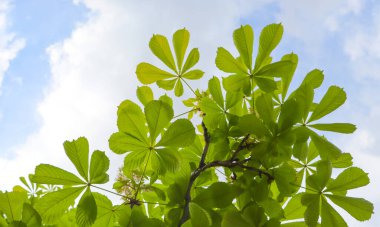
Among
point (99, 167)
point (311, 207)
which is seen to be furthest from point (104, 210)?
point (311, 207)

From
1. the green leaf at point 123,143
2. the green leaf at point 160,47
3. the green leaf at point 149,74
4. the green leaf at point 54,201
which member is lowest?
the green leaf at point 54,201

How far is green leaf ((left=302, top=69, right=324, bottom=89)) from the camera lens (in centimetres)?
195

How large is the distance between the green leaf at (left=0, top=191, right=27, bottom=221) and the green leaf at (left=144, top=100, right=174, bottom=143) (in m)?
0.72

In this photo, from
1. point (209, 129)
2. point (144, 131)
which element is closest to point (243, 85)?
point (209, 129)

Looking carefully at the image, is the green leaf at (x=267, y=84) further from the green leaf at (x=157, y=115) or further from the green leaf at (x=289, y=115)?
the green leaf at (x=157, y=115)

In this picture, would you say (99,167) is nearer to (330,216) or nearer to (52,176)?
(52,176)

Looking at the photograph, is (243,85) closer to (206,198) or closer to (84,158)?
(206,198)

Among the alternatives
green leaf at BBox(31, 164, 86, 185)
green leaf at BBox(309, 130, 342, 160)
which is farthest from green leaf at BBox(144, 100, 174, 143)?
green leaf at BBox(309, 130, 342, 160)

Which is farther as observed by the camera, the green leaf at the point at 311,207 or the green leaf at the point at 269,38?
the green leaf at the point at 269,38

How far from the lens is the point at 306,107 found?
1796 millimetres

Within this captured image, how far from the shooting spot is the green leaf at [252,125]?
1683 mm

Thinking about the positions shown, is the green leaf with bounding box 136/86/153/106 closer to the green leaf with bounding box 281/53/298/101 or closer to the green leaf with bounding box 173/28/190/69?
the green leaf with bounding box 173/28/190/69

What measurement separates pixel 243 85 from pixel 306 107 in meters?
0.34

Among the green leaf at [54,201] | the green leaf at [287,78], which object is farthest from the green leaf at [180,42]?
the green leaf at [54,201]
